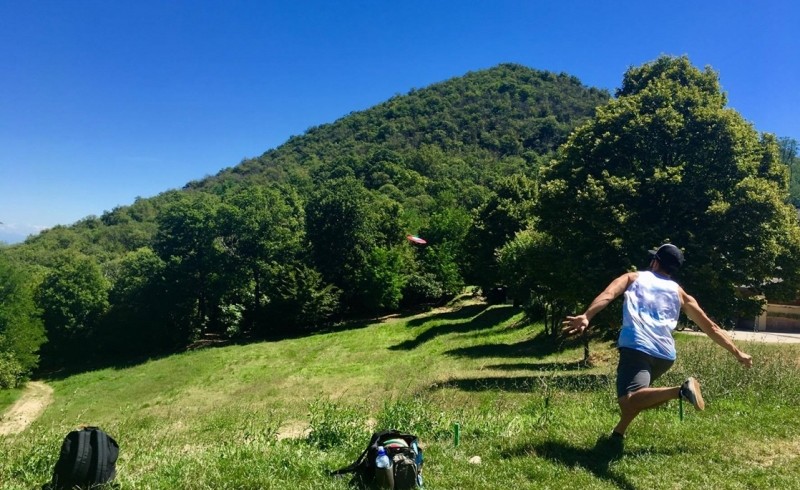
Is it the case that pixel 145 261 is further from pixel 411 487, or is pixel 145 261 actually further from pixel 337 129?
pixel 337 129

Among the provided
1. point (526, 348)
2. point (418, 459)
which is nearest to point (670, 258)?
point (418, 459)

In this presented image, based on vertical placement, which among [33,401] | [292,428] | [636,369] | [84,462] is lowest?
[33,401]

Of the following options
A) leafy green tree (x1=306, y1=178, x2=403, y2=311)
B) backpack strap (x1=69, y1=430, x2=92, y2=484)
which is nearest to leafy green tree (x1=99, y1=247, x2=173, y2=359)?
leafy green tree (x1=306, y1=178, x2=403, y2=311)

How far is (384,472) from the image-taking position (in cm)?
430

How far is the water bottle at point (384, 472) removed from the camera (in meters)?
4.26

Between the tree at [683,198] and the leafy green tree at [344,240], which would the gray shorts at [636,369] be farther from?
the leafy green tree at [344,240]

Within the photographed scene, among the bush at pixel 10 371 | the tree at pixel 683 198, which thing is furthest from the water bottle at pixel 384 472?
the bush at pixel 10 371

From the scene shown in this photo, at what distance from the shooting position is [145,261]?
43219 millimetres

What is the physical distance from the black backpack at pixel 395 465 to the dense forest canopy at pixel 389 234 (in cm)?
1178

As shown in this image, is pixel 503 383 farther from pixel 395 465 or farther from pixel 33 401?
pixel 33 401

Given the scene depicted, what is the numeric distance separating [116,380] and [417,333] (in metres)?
19.8

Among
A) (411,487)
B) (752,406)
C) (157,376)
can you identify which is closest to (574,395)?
(752,406)

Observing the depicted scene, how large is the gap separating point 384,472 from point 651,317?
121 inches

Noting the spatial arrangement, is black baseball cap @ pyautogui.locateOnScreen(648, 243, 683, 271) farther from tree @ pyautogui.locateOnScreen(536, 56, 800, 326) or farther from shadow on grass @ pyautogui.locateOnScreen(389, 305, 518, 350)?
shadow on grass @ pyautogui.locateOnScreen(389, 305, 518, 350)
